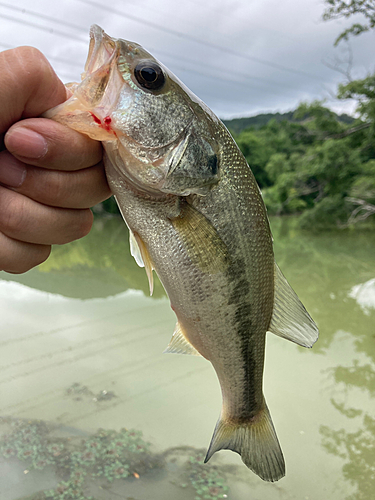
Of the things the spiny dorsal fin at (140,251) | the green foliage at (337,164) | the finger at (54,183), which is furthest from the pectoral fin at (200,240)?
the green foliage at (337,164)

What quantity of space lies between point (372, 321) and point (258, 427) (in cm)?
864

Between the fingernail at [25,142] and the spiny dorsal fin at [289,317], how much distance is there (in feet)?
3.82

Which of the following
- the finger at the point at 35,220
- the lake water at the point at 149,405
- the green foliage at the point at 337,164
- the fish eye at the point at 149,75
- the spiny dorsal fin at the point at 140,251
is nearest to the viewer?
the fish eye at the point at 149,75

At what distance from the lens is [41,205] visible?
145 centimetres

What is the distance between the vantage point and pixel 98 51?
125 centimetres

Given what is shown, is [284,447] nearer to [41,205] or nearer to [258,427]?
[258,427]

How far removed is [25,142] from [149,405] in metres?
5.34

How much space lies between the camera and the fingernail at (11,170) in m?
1.33

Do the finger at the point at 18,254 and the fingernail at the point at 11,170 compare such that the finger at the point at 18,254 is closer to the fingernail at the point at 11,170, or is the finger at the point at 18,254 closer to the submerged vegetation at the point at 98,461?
the fingernail at the point at 11,170

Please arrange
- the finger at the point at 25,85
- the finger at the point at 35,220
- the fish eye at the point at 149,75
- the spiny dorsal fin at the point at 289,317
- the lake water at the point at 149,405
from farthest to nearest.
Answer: the lake water at the point at 149,405 < the spiny dorsal fin at the point at 289,317 < the finger at the point at 35,220 < the fish eye at the point at 149,75 < the finger at the point at 25,85

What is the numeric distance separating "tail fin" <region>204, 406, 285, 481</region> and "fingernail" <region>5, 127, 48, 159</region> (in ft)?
5.12

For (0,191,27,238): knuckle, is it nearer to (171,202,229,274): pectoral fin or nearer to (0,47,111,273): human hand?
(0,47,111,273): human hand

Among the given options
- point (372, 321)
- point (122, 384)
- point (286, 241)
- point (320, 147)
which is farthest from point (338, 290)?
point (320, 147)

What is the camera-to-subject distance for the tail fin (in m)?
1.81
